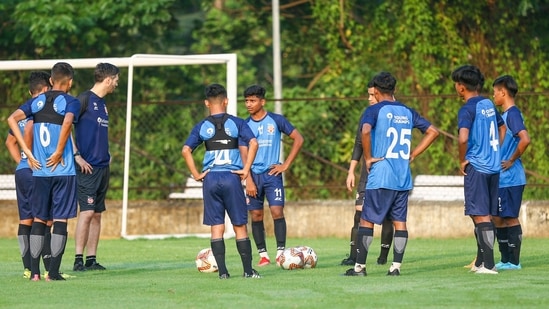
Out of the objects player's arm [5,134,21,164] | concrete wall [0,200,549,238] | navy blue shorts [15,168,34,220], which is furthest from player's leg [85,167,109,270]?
A: concrete wall [0,200,549,238]

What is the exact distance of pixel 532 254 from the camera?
15.6m

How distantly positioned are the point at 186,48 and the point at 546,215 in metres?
16.4

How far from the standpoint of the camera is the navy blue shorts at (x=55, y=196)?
40.7 ft

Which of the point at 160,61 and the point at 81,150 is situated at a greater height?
the point at 160,61

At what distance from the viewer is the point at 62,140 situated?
12.3 metres

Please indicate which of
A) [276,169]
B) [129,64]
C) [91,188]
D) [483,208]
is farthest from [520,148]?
[129,64]

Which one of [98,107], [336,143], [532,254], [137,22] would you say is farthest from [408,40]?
Answer: [98,107]

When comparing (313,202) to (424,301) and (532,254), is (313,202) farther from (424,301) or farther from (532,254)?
(424,301)

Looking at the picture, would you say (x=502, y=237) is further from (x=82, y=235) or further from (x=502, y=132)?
(x=82, y=235)

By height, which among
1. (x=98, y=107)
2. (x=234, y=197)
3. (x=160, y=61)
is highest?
(x=160, y=61)

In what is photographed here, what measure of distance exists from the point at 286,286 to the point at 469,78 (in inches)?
108

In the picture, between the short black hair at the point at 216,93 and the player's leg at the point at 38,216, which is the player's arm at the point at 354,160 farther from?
the player's leg at the point at 38,216

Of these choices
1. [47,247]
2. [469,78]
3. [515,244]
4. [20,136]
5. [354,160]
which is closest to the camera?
[20,136]

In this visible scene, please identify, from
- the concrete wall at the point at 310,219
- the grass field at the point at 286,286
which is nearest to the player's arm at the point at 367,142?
the grass field at the point at 286,286
